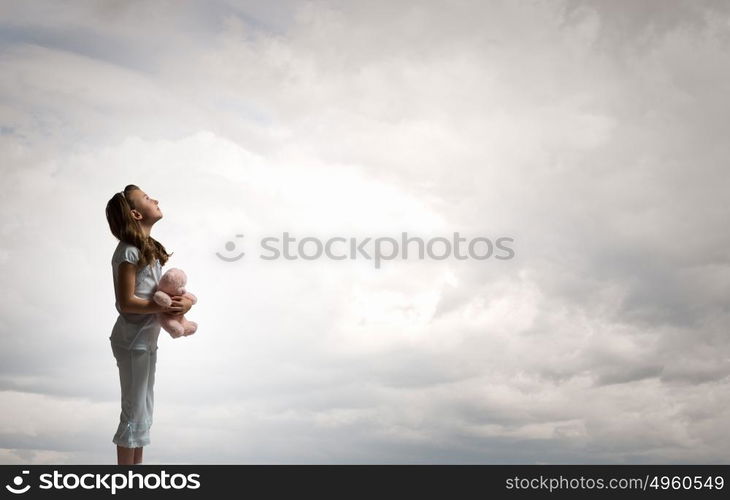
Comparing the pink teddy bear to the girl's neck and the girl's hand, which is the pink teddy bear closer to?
the girl's hand

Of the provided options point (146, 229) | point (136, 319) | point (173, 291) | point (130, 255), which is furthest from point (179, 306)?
point (146, 229)

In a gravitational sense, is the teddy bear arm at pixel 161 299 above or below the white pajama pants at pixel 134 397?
above

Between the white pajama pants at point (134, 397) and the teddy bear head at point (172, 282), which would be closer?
the white pajama pants at point (134, 397)

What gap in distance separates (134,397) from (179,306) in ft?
3.10

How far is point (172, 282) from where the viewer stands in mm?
8766

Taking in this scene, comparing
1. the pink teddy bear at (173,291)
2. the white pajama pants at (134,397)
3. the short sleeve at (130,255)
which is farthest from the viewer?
the pink teddy bear at (173,291)

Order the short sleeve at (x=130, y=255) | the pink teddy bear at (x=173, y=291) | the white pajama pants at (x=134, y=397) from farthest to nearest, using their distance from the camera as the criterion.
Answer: the pink teddy bear at (x=173, y=291) → the short sleeve at (x=130, y=255) → the white pajama pants at (x=134, y=397)

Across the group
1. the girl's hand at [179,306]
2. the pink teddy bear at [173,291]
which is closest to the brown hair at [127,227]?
the pink teddy bear at [173,291]

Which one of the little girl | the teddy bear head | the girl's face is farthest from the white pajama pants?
the girl's face

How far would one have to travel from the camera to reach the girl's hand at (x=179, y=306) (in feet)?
28.8

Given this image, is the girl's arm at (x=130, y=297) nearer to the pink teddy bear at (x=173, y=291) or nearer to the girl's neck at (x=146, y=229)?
the pink teddy bear at (x=173, y=291)

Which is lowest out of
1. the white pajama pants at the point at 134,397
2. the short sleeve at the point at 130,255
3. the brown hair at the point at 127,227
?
the white pajama pants at the point at 134,397

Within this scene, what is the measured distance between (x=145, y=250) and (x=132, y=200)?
54 centimetres
